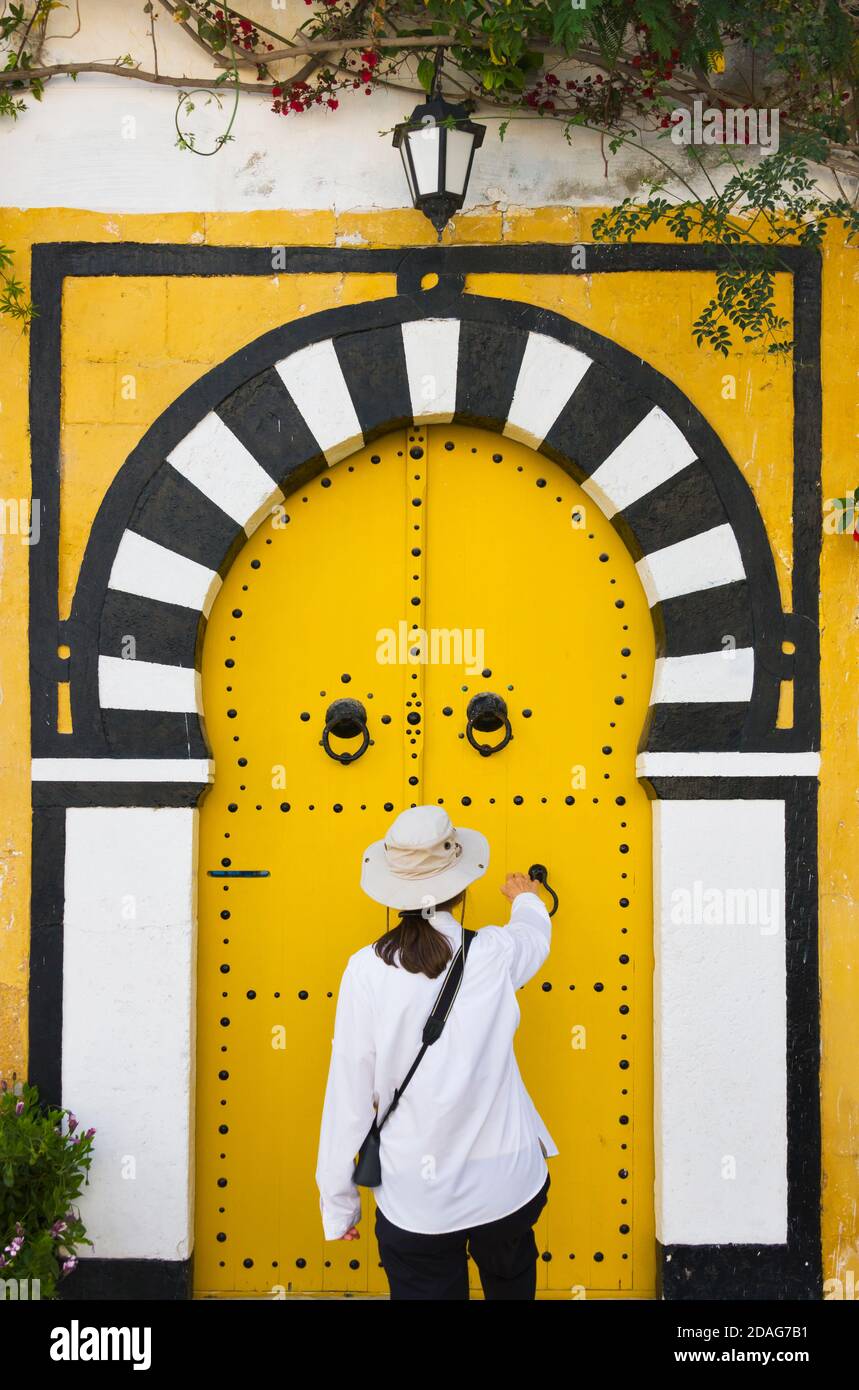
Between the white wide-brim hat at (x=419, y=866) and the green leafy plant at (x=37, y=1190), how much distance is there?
1.32 metres

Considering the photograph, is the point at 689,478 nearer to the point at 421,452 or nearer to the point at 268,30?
the point at 421,452

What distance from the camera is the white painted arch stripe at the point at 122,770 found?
3.73m

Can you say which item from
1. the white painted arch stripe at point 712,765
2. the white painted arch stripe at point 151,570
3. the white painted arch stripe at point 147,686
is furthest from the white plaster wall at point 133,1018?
the white painted arch stripe at point 712,765

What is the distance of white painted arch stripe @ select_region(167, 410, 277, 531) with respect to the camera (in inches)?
150

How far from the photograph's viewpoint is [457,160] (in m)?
3.65

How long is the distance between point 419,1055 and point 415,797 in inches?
49.0

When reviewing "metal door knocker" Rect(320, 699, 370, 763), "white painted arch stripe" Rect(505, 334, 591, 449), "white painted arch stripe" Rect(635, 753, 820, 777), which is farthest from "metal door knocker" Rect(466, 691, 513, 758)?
"white painted arch stripe" Rect(505, 334, 591, 449)

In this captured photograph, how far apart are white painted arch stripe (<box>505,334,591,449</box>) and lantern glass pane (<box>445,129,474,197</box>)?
0.49m

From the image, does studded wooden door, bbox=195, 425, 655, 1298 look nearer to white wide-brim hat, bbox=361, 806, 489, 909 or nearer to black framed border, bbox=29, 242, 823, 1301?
black framed border, bbox=29, 242, 823, 1301

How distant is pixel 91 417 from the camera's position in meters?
3.86

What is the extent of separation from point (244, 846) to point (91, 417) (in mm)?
1415
